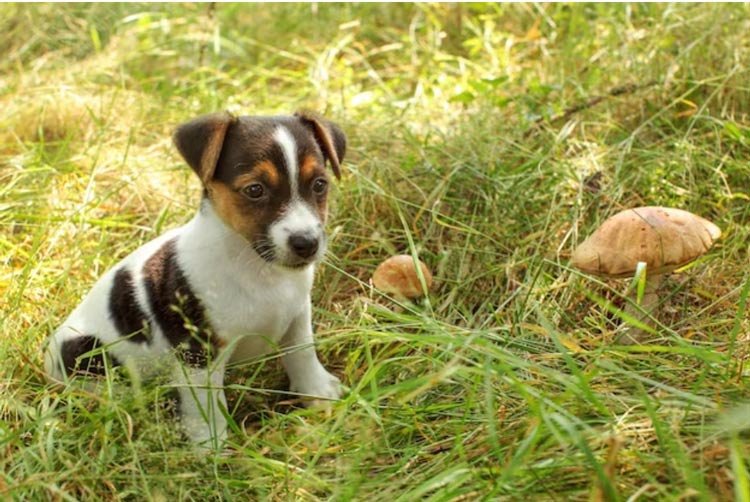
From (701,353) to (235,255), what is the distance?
81.1 inches

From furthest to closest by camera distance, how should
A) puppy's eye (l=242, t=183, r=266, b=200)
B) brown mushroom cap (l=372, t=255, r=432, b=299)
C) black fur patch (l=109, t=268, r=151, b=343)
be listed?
1. brown mushroom cap (l=372, t=255, r=432, b=299)
2. black fur patch (l=109, t=268, r=151, b=343)
3. puppy's eye (l=242, t=183, r=266, b=200)

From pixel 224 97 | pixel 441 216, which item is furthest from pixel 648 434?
pixel 224 97

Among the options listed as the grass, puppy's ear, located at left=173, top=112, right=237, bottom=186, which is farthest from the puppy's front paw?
puppy's ear, located at left=173, top=112, right=237, bottom=186

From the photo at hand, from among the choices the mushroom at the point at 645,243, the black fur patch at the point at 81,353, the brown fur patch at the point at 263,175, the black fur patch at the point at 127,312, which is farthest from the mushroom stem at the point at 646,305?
the black fur patch at the point at 81,353

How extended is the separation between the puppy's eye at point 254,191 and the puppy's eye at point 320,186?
0.26m

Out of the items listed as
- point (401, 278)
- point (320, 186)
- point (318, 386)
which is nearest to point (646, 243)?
point (401, 278)

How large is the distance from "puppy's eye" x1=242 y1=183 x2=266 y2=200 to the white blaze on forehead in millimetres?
133

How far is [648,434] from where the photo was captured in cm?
295

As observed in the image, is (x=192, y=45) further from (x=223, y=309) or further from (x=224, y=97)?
(x=223, y=309)

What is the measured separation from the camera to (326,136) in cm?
413

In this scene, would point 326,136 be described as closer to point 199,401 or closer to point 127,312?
point 127,312

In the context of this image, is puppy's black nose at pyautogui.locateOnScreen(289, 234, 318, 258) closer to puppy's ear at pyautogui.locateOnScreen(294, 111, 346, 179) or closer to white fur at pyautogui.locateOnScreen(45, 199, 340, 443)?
white fur at pyautogui.locateOnScreen(45, 199, 340, 443)

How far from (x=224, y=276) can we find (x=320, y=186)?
0.61 metres

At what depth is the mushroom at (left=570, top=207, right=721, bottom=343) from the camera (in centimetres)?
368
